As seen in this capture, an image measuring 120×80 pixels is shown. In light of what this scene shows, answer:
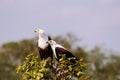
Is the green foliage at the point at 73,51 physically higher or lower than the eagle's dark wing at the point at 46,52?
higher

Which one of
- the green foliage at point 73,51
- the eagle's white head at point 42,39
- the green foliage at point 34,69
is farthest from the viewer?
the green foliage at point 73,51

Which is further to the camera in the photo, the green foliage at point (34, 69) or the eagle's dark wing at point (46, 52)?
the eagle's dark wing at point (46, 52)

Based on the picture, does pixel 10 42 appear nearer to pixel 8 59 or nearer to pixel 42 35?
pixel 8 59

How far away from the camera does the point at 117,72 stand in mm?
47969

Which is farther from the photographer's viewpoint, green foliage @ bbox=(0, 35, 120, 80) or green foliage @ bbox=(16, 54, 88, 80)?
green foliage @ bbox=(0, 35, 120, 80)

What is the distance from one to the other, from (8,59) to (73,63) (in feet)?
119

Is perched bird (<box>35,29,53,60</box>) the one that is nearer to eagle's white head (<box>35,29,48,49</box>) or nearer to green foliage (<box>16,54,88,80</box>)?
eagle's white head (<box>35,29,48,49</box>)

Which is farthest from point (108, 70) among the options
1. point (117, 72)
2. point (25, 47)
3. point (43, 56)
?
point (43, 56)

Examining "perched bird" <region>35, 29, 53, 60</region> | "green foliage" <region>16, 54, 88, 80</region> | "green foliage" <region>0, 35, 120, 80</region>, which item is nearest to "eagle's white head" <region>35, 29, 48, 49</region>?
"perched bird" <region>35, 29, 53, 60</region>

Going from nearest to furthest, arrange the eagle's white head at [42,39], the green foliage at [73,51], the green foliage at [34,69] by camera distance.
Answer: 1. the green foliage at [34,69]
2. the eagle's white head at [42,39]
3. the green foliage at [73,51]

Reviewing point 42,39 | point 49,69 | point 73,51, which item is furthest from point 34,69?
point 73,51

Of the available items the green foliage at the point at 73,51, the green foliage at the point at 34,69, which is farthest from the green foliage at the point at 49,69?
the green foliage at the point at 73,51

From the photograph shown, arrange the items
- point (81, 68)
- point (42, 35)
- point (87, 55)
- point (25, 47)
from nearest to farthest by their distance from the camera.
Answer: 1. point (81, 68)
2. point (42, 35)
3. point (25, 47)
4. point (87, 55)

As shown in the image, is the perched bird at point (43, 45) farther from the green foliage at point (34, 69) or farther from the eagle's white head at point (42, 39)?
the green foliage at point (34, 69)
